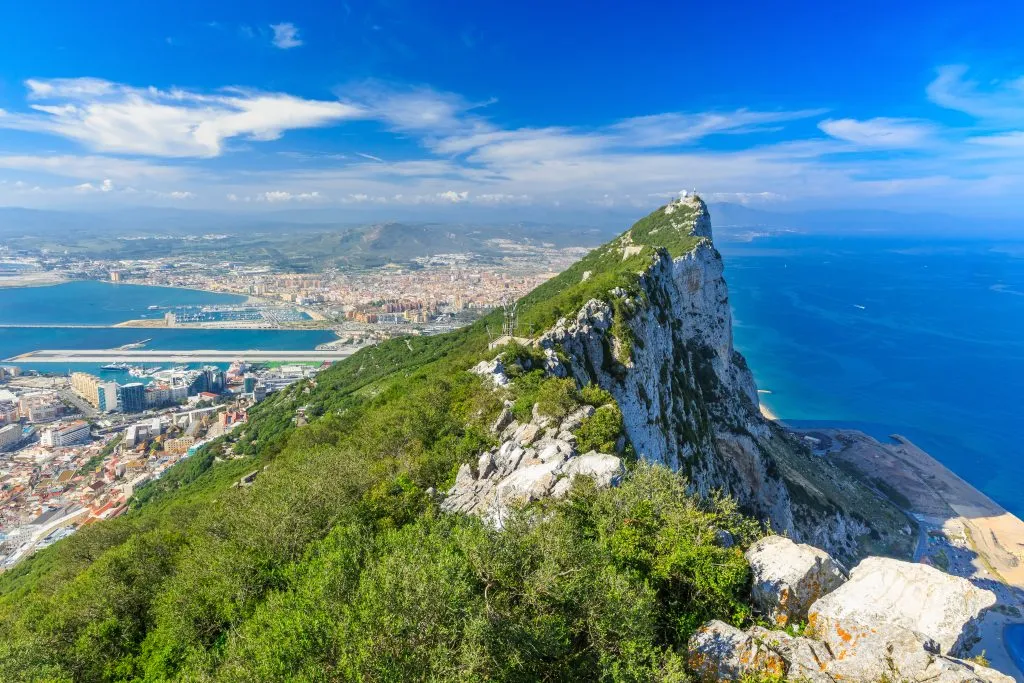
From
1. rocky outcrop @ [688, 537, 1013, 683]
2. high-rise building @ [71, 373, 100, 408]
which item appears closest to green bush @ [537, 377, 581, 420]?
rocky outcrop @ [688, 537, 1013, 683]

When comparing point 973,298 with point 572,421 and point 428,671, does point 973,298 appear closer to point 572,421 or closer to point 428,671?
point 572,421

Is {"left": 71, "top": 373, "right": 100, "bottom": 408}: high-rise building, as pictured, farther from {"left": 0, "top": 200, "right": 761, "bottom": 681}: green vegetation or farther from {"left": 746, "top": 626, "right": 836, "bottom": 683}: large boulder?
{"left": 746, "top": 626, "right": 836, "bottom": 683}: large boulder

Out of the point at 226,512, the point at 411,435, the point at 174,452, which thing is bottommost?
the point at 174,452

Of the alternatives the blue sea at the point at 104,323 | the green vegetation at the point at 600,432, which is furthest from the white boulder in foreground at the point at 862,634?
the blue sea at the point at 104,323

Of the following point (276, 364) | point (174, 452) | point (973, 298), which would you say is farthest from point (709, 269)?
point (973, 298)

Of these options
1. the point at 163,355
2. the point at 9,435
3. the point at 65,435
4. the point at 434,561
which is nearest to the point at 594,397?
the point at 434,561

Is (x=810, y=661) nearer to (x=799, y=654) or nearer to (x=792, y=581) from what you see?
(x=799, y=654)

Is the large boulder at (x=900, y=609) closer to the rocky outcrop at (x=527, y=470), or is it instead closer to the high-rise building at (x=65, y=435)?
the rocky outcrop at (x=527, y=470)
